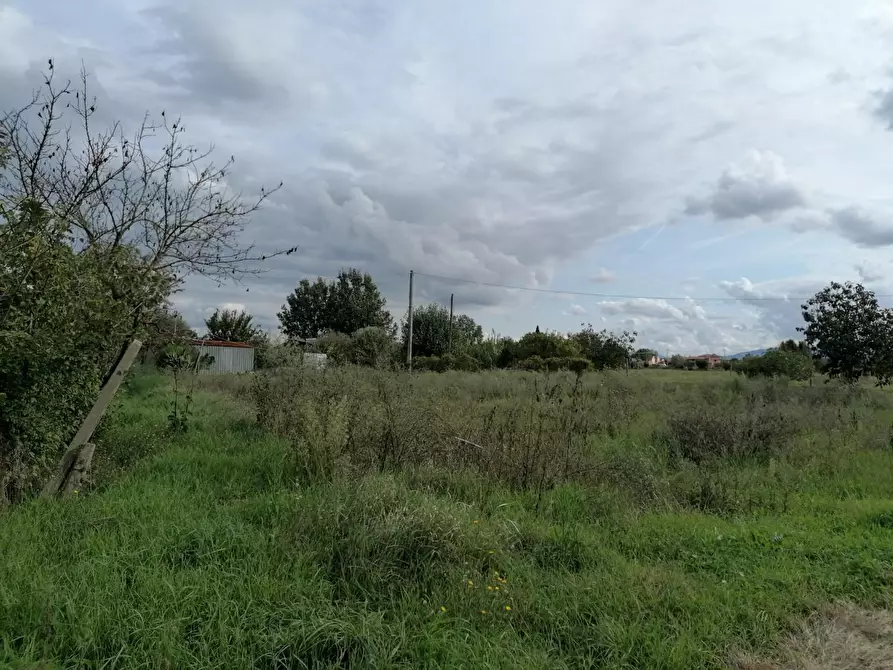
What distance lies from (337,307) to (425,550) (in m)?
47.4

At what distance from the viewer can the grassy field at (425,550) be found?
10.3 ft

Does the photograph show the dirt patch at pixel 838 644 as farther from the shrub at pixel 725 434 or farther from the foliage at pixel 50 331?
the foliage at pixel 50 331

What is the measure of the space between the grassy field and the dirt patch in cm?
10

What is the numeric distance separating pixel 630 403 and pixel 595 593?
9652 mm

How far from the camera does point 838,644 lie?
334 cm

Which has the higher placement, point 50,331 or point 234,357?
point 50,331

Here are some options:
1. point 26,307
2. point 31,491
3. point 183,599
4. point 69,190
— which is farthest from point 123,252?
point 183,599

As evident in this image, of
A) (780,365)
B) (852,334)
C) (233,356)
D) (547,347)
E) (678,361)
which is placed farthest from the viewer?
(678,361)

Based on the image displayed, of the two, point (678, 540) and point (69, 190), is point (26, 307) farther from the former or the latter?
point (678, 540)

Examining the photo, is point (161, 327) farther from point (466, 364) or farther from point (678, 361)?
point (678, 361)

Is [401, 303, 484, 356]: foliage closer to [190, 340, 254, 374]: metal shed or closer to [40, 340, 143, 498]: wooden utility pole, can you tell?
[190, 340, 254, 374]: metal shed

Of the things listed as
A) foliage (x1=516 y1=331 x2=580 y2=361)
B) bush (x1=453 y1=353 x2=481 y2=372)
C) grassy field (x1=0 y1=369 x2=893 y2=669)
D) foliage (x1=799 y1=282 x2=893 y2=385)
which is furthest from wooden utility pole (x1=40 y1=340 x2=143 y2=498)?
foliage (x1=516 y1=331 x2=580 y2=361)

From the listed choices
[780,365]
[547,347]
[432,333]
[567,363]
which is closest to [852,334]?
[780,365]

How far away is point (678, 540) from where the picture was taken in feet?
15.7
